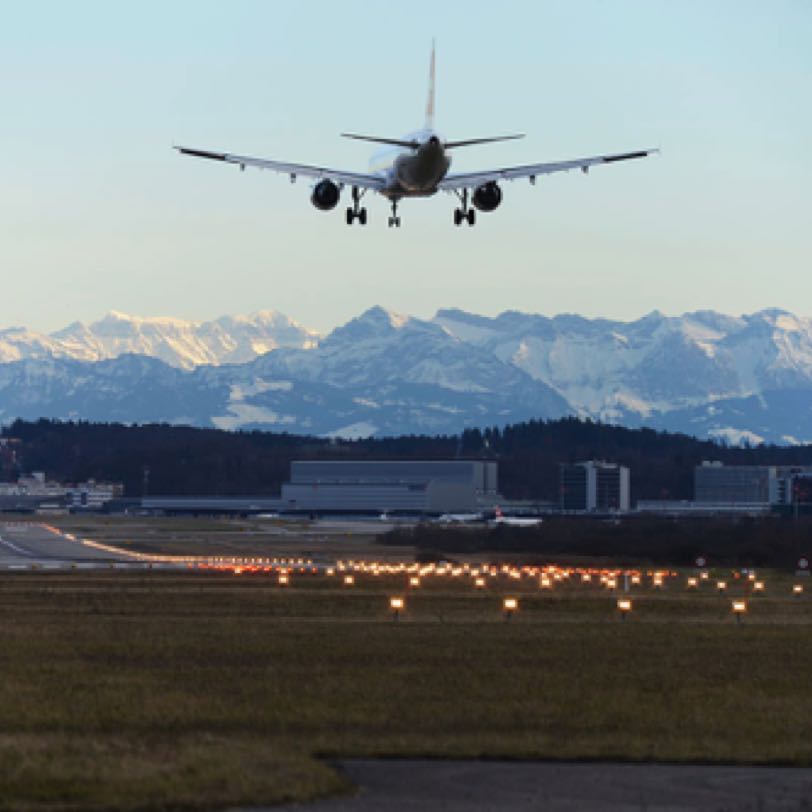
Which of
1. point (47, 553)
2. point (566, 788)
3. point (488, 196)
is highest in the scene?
point (488, 196)

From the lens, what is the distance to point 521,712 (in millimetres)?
39000

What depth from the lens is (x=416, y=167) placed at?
63.1 m

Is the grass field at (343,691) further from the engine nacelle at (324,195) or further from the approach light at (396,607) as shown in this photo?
the engine nacelle at (324,195)

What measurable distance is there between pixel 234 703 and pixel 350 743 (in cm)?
571

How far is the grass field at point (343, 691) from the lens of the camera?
102 feet

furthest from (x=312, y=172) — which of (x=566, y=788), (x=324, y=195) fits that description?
(x=566, y=788)

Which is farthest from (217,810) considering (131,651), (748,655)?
(748,655)

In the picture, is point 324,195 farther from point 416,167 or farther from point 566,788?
point 566,788

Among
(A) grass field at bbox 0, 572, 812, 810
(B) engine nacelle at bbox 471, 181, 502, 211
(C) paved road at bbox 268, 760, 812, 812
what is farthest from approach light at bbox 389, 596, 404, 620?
(C) paved road at bbox 268, 760, 812, 812

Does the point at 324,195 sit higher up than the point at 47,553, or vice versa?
the point at 324,195

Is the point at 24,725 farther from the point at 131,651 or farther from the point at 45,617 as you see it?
the point at 45,617

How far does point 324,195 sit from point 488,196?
550 cm

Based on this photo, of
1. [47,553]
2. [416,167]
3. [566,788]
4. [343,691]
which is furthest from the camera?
→ [47,553]

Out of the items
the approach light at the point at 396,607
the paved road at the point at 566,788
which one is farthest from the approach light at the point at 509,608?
the paved road at the point at 566,788
